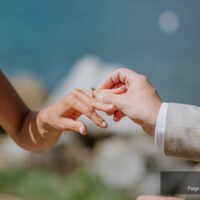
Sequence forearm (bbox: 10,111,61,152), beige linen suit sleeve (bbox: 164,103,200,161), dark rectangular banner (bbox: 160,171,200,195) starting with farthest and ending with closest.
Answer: dark rectangular banner (bbox: 160,171,200,195) < forearm (bbox: 10,111,61,152) < beige linen suit sleeve (bbox: 164,103,200,161)

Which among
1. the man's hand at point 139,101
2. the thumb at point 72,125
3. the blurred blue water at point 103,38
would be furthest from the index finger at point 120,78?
the blurred blue water at point 103,38

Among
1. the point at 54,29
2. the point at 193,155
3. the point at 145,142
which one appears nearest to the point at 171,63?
the point at 145,142

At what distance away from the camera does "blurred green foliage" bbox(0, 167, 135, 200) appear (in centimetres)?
244

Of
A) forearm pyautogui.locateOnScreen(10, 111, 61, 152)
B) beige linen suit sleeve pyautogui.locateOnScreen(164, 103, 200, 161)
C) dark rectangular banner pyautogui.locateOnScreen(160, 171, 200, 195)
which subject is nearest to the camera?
beige linen suit sleeve pyautogui.locateOnScreen(164, 103, 200, 161)

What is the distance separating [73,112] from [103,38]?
1173 millimetres

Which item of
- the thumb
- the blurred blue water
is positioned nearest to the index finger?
the thumb

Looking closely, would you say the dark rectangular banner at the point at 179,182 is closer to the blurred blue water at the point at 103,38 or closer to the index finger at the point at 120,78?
the blurred blue water at the point at 103,38

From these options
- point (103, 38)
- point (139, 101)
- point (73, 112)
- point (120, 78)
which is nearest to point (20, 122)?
point (73, 112)

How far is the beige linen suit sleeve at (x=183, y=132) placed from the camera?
102 cm

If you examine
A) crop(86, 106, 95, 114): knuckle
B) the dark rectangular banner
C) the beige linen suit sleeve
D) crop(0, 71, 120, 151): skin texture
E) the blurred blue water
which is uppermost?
the beige linen suit sleeve

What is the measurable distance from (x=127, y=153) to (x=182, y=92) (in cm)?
38

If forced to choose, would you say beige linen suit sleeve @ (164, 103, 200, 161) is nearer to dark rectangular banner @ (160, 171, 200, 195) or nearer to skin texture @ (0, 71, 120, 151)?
skin texture @ (0, 71, 120, 151)

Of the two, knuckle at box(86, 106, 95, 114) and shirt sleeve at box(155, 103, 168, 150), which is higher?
shirt sleeve at box(155, 103, 168, 150)

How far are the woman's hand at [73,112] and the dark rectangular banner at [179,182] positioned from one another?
1.16 m
